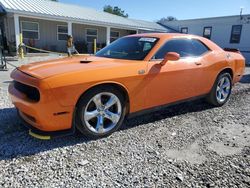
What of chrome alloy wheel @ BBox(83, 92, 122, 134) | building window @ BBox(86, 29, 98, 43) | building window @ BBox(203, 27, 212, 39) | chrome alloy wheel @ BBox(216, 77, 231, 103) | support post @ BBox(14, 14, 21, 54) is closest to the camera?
chrome alloy wheel @ BBox(83, 92, 122, 134)

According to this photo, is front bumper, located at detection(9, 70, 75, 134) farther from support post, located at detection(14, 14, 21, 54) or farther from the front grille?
support post, located at detection(14, 14, 21, 54)

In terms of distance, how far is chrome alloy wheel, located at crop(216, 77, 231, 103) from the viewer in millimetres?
5035

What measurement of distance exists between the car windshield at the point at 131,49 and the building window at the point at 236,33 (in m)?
18.6

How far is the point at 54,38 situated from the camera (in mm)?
17062

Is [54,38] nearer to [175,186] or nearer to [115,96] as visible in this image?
[115,96]

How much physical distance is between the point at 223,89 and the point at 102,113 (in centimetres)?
311

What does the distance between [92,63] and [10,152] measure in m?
1.62

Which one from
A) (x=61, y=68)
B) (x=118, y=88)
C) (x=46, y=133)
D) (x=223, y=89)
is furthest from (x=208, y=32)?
(x=46, y=133)

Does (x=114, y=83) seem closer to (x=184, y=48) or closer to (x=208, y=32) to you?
(x=184, y=48)

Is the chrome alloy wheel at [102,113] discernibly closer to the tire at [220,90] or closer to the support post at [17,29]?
the tire at [220,90]

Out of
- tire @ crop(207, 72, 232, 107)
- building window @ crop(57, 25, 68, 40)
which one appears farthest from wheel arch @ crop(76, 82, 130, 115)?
building window @ crop(57, 25, 68, 40)

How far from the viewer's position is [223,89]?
5.17 m

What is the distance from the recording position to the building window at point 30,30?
609 inches

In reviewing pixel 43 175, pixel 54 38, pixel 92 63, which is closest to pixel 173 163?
pixel 43 175
